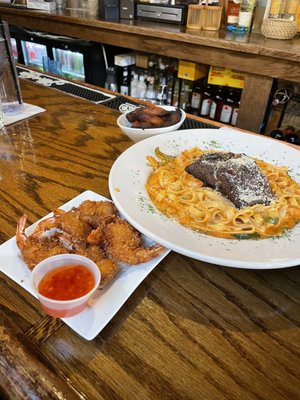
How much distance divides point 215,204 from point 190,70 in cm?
224

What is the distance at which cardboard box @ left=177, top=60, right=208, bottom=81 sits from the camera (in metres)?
2.73

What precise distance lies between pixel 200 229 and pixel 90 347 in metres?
0.35

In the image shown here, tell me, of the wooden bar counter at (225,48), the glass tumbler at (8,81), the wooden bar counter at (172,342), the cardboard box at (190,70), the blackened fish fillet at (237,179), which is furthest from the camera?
the cardboard box at (190,70)

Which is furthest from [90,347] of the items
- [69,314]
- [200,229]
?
[200,229]

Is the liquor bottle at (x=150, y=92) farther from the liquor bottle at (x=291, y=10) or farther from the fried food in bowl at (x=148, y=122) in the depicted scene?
the fried food in bowl at (x=148, y=122)

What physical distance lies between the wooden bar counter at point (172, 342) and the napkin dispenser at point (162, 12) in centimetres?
266

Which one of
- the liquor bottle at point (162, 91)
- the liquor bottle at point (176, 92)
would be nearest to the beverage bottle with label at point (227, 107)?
the liquor bottle at point (176, 92)

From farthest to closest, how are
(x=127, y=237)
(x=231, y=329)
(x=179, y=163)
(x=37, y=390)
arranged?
(x=179, y=163), (x=127, y=237), (x=231, y=329), (x=37, y=390)

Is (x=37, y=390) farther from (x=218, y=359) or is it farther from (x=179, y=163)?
(x=179, y=163)

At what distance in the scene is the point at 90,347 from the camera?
1.76 ft

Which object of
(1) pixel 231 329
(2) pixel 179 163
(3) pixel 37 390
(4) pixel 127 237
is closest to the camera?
(3) pixel 37 390

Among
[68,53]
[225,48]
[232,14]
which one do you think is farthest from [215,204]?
[68,53]

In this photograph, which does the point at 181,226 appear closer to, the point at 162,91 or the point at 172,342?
the point at 172,342

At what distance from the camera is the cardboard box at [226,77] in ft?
8.13
